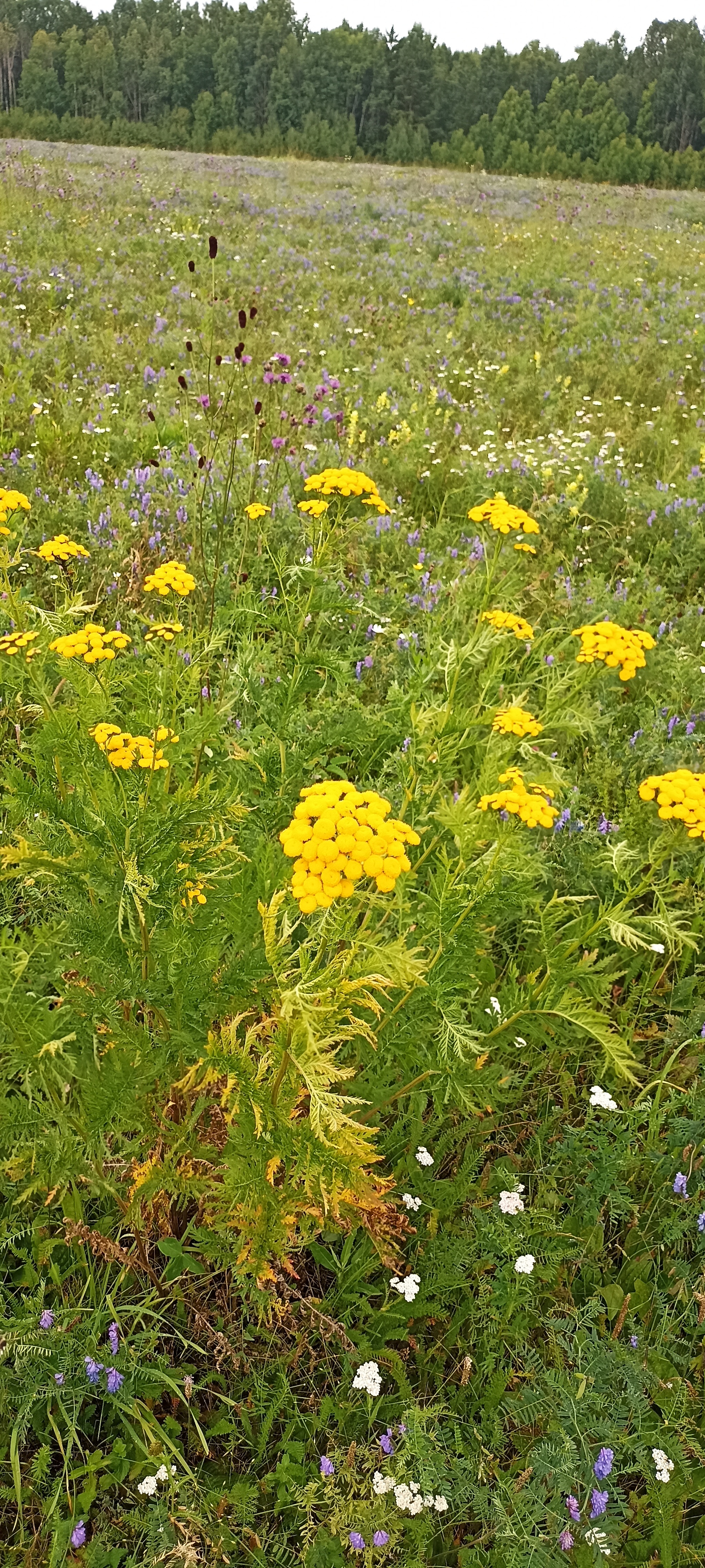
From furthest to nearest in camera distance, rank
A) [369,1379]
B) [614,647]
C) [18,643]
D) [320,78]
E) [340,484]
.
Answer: [320,78] → [340,484] → [614,647] → [18,643] → [369,1379]

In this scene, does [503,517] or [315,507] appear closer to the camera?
[315,507]

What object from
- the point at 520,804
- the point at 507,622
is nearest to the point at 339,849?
the point at 520,804

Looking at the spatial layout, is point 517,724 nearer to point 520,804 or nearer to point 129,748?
point 520,804

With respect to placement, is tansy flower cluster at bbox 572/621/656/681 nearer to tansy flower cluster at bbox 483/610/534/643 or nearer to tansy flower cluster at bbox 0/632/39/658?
tansy flower cluster at bbox 483/610/534/643

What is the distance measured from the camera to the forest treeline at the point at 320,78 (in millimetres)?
50281

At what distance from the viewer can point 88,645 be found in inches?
81.5

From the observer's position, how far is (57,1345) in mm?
1918

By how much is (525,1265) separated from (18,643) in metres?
1.93

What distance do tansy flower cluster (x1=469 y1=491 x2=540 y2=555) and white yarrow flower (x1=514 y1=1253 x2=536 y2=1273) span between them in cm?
200

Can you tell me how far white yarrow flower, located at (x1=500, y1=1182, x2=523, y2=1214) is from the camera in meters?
2.21

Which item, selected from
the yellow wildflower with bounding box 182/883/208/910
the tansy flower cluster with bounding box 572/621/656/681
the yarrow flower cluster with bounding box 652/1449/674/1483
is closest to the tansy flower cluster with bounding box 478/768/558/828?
the tansy flower cluster with bounding box 572/621/656/681

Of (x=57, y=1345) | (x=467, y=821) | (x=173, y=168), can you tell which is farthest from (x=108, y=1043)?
(x=173, y=168)

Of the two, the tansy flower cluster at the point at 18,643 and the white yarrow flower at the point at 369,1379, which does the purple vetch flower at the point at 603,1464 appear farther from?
the tansy flower cluster at the point at 18,643

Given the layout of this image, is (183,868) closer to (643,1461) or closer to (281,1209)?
(281,1209)
